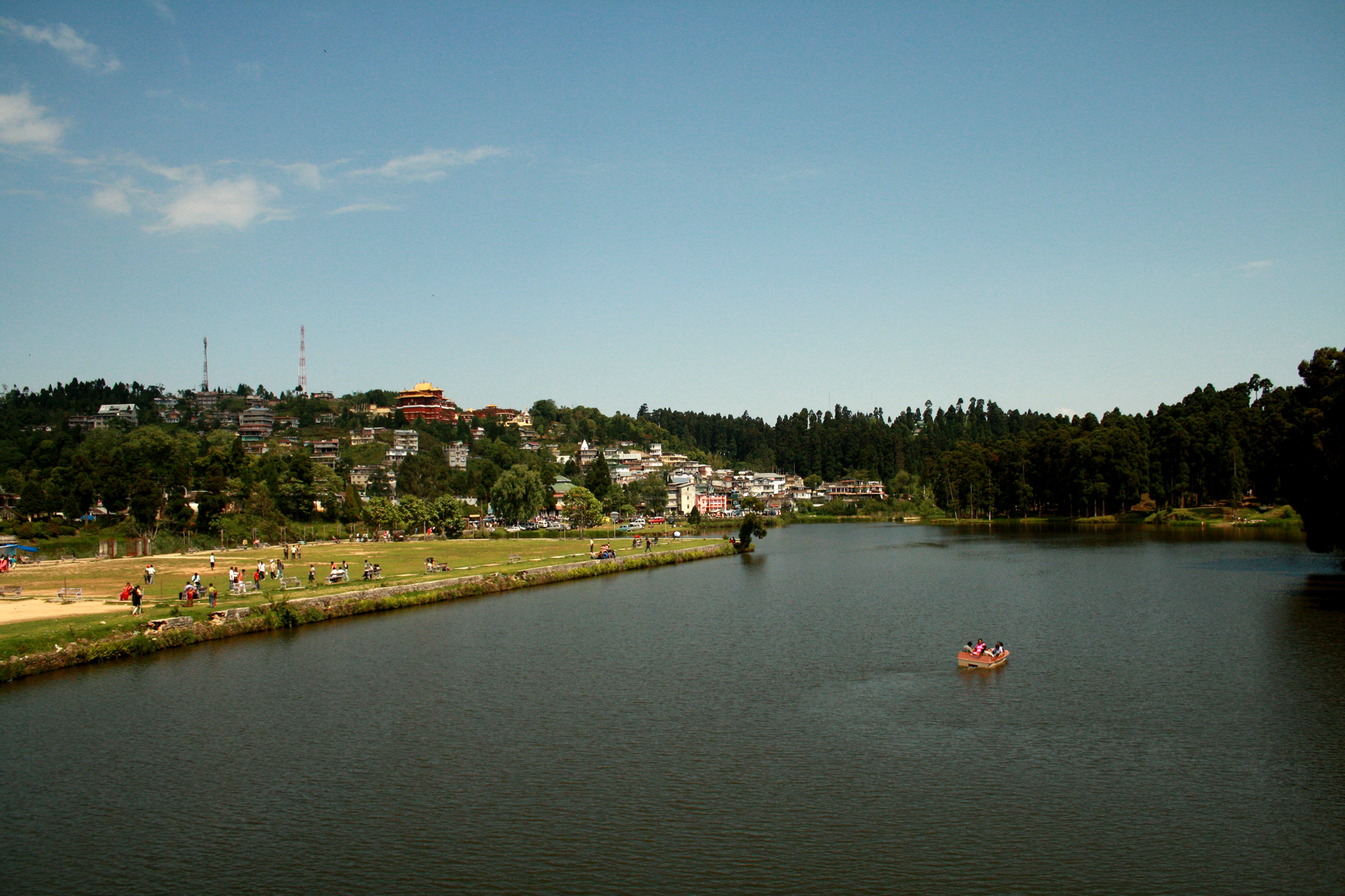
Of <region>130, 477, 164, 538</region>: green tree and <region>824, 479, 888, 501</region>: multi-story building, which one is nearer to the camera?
<region>130, 477, 164, 538</region>: green tree

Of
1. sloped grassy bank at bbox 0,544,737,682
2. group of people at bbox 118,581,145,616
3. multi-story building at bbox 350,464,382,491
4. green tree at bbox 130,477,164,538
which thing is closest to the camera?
sloped grassy bank at bbox 0,544,737,682

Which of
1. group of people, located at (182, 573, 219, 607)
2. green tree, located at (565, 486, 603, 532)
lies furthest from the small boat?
green tree, located at (565, 486, 603, 532)

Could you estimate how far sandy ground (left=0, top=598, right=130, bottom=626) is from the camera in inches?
1243

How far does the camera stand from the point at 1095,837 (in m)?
15.8

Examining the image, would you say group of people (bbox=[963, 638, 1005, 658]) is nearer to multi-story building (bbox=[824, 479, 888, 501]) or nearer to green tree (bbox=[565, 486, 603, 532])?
green tree (bbox=[565, 486, 603, 532])

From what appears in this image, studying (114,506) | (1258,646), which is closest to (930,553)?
(1258,646)

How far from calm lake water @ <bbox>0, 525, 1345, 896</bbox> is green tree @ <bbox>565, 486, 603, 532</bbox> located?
60.4m

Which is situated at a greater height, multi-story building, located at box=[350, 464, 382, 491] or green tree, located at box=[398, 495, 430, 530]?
multi-story building, located at box=[350, 464, 382, 491]

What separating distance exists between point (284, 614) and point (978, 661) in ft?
86.3

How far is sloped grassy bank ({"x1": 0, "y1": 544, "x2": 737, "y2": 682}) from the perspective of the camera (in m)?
27.9

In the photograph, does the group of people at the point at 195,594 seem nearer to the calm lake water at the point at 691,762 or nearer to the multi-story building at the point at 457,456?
the calm lake water at the point at 691,762

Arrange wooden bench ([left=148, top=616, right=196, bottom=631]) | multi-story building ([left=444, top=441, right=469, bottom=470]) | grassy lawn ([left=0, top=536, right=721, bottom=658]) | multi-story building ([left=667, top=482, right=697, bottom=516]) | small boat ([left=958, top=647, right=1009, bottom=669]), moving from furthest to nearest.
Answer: multi-story building ([left=444, top=441, right=469, bottom=470])
multi-story building ([left=667, top=482, right=697, bottom=516])
wooden bench ([left=148, top=616, right=196, bottom=631])
grassy lawn ([left=0, top=536, right=721, bottom=658])
small boat ([left=958, top=647, right=1009, bottom=669])

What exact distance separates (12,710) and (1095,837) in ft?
82.8

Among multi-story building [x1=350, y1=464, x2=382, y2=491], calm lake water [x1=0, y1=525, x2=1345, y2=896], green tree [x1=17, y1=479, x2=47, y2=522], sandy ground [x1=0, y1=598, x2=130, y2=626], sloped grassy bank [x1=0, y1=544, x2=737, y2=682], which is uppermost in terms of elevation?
multi-story building [x1=350, y1=464, x2=382, y2=491]
